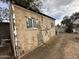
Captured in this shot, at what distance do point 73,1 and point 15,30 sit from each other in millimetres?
15344

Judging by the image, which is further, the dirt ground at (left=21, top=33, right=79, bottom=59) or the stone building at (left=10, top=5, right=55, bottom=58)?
the dirt ground at (left=21, top=33, right=79, bottom=59)

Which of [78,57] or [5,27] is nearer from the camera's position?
[78,57]

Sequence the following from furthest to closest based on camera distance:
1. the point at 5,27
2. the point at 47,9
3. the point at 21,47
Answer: the point at 47,9
the point at 5,27
the point at 21,47

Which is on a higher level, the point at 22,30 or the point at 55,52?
the point at 22,30

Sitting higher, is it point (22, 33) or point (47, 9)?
point (47, 9)

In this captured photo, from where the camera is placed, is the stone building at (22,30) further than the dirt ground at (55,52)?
No

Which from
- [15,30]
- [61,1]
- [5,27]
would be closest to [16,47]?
[15,30]

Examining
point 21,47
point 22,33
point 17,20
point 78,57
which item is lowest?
point 78,57

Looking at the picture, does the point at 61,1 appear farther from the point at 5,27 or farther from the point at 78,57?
the point at 78,57

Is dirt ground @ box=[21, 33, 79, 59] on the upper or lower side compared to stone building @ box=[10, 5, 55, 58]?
lower

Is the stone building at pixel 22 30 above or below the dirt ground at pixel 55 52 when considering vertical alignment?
above

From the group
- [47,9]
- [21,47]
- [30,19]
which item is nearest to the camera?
[21,47]

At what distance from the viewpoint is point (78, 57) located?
8.88 metres

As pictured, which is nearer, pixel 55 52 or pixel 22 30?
pixel 22 30
